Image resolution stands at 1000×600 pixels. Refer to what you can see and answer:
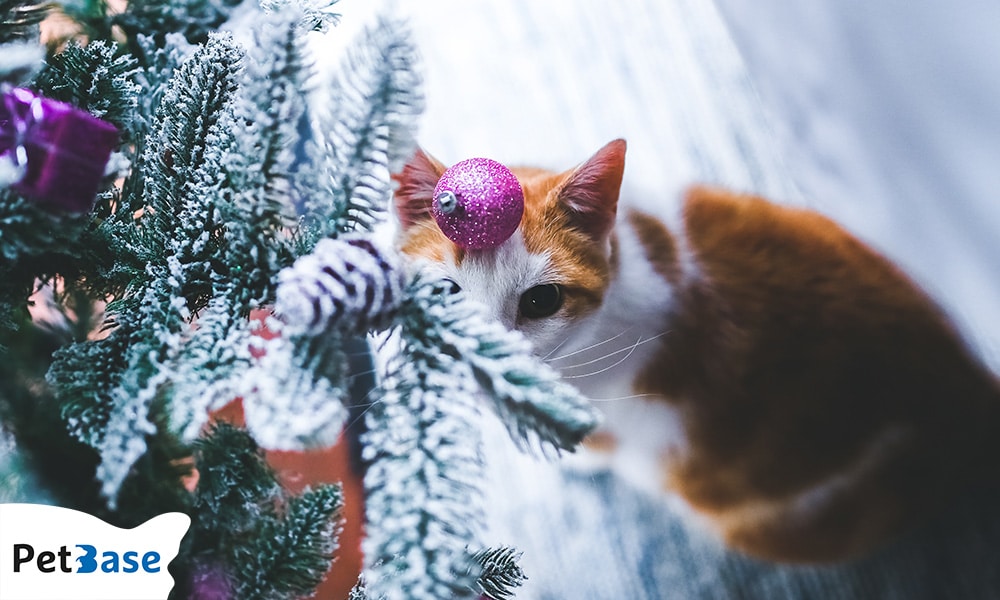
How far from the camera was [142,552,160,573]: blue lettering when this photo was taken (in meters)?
0.30

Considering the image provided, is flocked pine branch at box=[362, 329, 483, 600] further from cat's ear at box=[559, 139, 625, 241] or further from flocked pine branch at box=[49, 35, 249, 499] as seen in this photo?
cat's ear at box=[559, 139, 625, 241]

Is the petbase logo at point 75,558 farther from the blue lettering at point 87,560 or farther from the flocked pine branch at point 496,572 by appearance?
the flocked pine branch at point 496,572

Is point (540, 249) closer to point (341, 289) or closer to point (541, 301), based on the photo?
point (541, 301)

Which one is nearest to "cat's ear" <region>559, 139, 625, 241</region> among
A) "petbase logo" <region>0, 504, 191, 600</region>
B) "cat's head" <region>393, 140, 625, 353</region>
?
"cat's head" <region>393, 140, 625, 353</region>

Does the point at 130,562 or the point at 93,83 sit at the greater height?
the point at 93,83

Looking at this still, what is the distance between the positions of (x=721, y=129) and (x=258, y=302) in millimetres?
478

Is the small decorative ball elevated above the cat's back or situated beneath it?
elevated above

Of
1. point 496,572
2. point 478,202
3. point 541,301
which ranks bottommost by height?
point 496,572

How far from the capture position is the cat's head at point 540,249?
415 mm

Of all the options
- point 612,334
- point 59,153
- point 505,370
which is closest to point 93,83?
point 59,153

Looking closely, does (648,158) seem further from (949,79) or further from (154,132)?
(154,132)

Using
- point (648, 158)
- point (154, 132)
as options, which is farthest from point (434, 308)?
point (648, 158)

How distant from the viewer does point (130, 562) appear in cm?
30

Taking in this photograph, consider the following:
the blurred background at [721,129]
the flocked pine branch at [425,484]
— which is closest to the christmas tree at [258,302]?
the flocked pine branch at [425,484]
